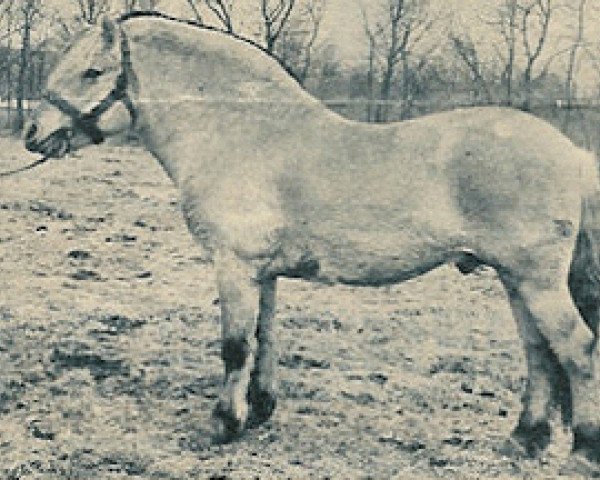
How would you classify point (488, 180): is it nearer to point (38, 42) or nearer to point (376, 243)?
point (376, 243)

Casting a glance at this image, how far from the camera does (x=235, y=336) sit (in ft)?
11.9

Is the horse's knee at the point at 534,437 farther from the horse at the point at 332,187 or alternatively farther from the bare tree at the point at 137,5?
the bare tree at the point at 137,5

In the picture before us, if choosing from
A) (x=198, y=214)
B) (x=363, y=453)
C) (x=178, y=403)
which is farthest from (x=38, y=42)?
(x=363, y=453)

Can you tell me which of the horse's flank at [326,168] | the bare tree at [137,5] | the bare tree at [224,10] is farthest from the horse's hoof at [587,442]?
the bare tree at [137,5]

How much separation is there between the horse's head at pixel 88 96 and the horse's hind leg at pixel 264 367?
913 millimetres

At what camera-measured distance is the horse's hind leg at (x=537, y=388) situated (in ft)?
11.7

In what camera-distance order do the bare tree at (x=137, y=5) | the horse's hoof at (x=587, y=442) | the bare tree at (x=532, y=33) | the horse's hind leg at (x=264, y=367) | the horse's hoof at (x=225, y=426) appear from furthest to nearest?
the bare tree at (x=137, y=5) < the bare tree at (x=532, y=33) < the horse's hind leg at (x=264, y=367) < the horse's hoof at (x=225, y=426) < the horse's hoof at (x=587, y=442)

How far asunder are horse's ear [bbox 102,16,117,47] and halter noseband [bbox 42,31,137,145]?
41 millimetres

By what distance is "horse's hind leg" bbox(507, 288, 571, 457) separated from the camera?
3566 mm

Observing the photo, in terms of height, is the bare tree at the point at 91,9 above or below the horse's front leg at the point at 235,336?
above

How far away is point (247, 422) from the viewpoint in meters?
3.90

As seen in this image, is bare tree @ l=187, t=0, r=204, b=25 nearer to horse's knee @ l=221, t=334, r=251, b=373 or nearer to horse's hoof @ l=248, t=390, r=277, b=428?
horse's knee @ l=221, t=334, r=251, b=373

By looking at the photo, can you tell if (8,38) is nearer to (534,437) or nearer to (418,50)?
(418,50)

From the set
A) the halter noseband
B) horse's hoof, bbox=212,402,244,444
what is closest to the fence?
the halter noseband
